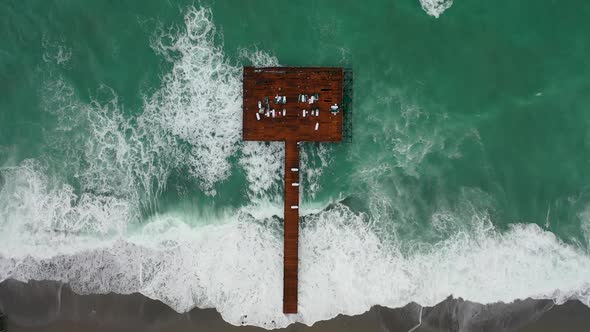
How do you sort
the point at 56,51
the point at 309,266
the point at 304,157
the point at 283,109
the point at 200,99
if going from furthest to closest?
the point at 56,51 < the point at 200,99 < the point at 304,157 < the point at 309,266 < the point at 283,109

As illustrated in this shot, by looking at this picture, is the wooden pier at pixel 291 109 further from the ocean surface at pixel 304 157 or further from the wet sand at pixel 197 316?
the wet sand at pixel 197 316

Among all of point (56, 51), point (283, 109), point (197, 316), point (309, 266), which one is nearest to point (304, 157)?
point (283, 109)

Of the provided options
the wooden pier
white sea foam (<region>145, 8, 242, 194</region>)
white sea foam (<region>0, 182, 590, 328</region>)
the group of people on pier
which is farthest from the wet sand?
the group of people on pier

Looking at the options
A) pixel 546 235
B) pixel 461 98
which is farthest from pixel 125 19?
Answer: pixel 546 235

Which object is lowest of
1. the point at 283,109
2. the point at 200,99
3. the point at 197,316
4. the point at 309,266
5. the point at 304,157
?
the point at 197,316

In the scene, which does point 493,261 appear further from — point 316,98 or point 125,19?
point 125,19

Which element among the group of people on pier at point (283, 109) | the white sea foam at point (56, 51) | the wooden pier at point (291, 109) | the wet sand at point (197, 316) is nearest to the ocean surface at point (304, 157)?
the white sea foam at point (56, 51)

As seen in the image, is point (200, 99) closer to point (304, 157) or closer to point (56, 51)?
point (304, 157)
